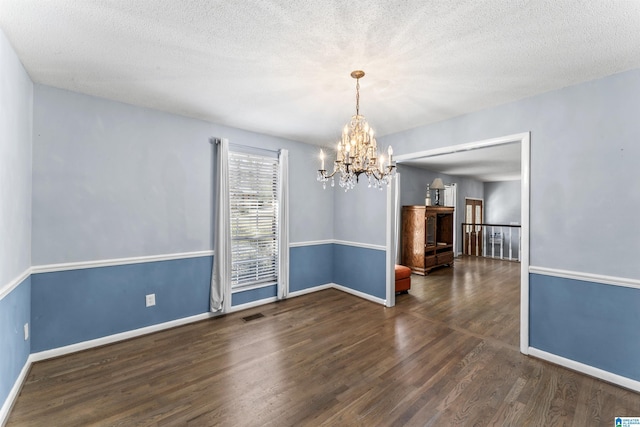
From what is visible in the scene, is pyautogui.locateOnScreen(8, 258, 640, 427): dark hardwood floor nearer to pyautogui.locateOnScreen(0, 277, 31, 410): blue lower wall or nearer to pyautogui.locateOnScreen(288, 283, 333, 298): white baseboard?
pyautogui.locateOnScreen(0, 277, 31, 410): blue lower wall

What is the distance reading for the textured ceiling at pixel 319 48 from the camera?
160cm

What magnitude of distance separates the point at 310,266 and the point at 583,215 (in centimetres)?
350

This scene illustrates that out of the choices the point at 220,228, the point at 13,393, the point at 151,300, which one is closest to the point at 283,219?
the point at 220,228

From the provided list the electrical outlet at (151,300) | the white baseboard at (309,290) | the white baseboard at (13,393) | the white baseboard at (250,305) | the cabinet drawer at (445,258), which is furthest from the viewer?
the cabinet drawer at (445,258)

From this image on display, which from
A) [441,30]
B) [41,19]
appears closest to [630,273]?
[441,30]

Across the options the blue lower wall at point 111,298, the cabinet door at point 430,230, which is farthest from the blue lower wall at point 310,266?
the cabinet door at point 430,230

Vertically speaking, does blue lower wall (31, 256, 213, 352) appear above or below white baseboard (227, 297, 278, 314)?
above

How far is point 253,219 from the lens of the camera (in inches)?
159

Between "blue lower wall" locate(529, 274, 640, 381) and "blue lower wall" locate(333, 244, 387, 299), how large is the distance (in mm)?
1877

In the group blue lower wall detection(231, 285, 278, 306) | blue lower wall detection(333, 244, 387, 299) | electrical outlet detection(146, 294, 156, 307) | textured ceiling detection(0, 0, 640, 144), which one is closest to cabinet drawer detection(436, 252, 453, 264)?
blue lower wall detection(333, 244, 387, 299)

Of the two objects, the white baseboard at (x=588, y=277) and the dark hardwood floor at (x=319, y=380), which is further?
the white baseboard at (x=588, y=277)

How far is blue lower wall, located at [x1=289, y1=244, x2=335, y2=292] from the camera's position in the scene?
450 cm

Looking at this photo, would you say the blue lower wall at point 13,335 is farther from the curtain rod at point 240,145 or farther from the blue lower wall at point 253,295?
the curtain rod at point 240,145

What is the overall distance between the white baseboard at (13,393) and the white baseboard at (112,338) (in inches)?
4.3
